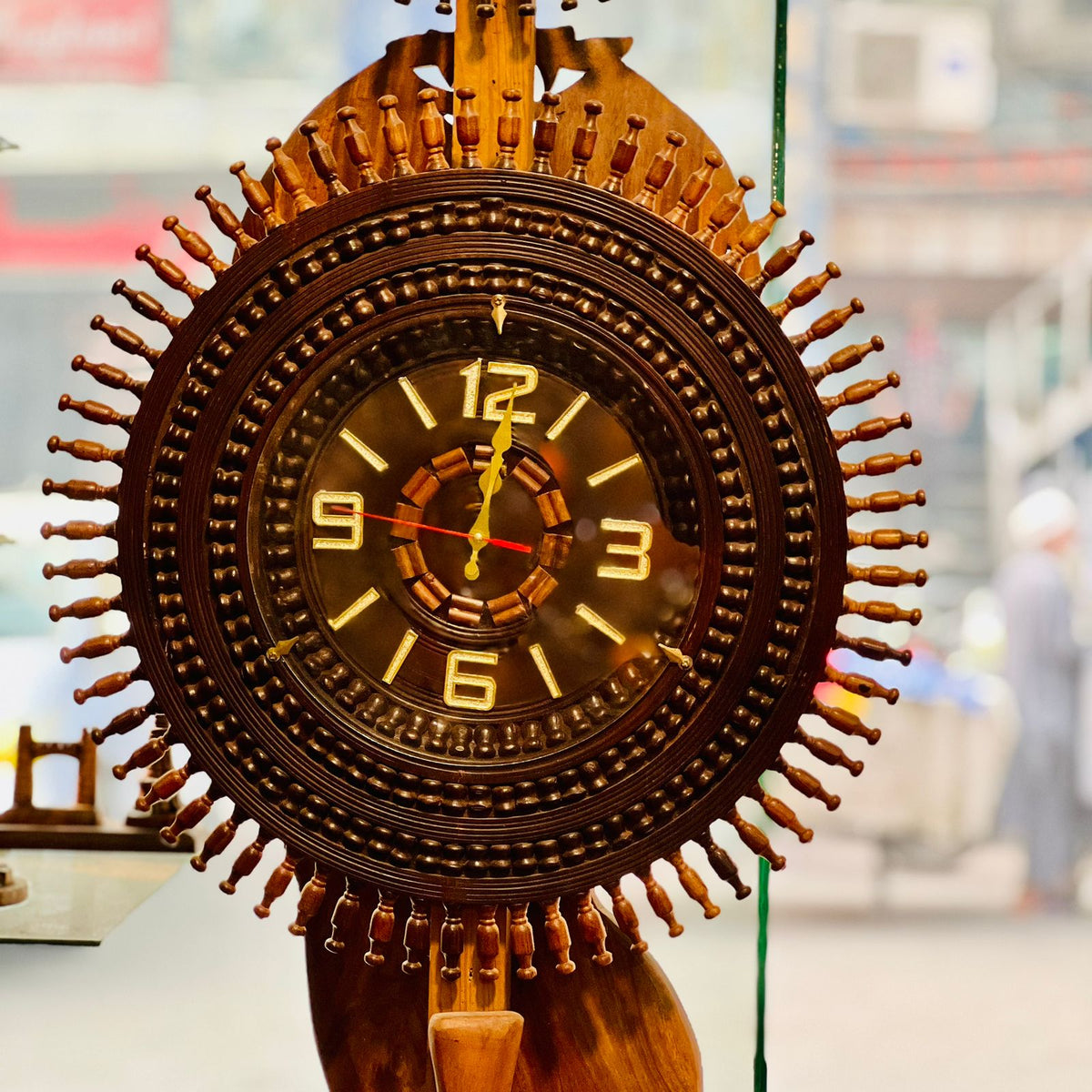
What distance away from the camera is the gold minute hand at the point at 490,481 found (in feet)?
3.89

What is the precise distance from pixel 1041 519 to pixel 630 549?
1923 millimetres

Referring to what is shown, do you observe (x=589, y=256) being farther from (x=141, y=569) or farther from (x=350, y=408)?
(x=141, y=569)

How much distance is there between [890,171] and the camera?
8.26 ft

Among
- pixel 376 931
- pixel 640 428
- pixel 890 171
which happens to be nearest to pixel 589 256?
pixel 640 428

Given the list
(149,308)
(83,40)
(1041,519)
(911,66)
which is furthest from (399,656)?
(1041,519)

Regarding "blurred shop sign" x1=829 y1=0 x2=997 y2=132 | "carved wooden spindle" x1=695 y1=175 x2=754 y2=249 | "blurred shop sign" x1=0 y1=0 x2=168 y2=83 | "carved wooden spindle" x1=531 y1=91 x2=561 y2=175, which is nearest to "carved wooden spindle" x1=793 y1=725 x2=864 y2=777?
"carved wooden spindle" x1=695 y1=175 x2=754 y2=249

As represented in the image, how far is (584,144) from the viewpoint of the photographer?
117cm

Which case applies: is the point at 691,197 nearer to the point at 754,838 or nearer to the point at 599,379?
the point at 599,379

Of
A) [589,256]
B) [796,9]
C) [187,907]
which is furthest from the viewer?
[796,9]

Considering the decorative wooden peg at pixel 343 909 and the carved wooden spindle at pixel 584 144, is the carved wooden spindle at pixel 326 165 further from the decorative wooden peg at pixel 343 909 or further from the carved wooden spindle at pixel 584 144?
the decorative wooden peg at pixel 343 909

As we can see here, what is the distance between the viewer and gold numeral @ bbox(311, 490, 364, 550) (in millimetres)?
1202

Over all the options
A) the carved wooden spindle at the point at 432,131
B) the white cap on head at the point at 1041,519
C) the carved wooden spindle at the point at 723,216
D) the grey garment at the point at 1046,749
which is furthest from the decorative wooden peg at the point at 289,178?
the grey garment at the point at 1046,749

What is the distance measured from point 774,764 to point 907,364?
165 cm

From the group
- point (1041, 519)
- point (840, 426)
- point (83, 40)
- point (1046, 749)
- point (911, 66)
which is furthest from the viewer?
point (1046, 749)
